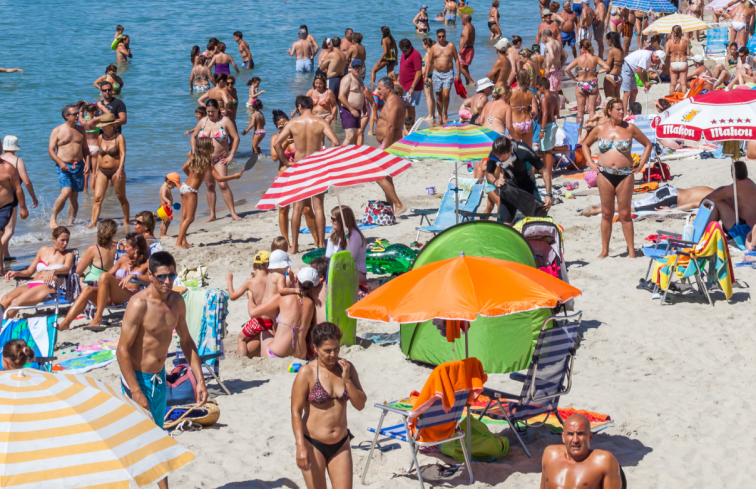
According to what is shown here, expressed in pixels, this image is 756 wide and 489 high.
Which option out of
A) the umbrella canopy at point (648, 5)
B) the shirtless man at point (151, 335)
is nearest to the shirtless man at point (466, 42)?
the umbrella canopy at point (648, 5)

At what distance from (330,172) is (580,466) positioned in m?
4.14

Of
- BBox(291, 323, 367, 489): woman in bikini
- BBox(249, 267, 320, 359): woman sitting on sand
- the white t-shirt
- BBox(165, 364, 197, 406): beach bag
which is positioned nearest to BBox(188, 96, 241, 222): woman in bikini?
BBox(249, 267, 320, 359): woman sitting on sand

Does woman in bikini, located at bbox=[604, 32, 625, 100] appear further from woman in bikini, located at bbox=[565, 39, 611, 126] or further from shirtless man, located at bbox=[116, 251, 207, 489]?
shirtless man, located at bbox=[116, 251, 207, 489]

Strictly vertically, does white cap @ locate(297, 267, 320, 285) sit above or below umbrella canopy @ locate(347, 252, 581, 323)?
below

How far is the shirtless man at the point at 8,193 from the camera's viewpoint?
9.58 metres

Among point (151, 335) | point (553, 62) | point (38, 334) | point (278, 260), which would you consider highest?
point (553, 62)

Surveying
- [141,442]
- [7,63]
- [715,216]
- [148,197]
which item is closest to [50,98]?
[7,63]

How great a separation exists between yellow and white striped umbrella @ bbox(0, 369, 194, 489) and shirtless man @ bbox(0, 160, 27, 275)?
6.75 meters

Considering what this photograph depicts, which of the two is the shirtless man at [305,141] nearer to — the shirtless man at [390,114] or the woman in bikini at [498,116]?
the woman in bikini at [498,116]

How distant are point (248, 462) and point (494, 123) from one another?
665cm

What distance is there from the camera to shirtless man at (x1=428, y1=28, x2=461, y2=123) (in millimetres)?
15766

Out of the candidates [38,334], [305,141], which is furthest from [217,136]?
[38,334]

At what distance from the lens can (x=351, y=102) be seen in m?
14.0

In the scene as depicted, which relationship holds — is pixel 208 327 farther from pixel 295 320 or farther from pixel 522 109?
pixel 522 109
